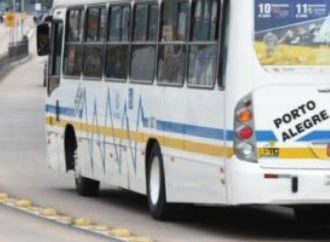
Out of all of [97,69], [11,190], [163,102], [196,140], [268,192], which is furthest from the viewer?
[11,190]

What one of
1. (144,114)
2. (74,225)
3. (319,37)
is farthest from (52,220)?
(319,37)

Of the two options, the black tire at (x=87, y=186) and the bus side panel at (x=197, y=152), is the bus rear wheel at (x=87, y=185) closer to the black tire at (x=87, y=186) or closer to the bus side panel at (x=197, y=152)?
the black tire at (x=87, y=186)

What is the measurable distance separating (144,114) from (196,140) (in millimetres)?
1848

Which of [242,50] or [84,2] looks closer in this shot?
[242,50]

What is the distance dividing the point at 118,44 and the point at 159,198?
261 centimetres

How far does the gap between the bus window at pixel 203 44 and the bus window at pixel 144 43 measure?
1248 mm

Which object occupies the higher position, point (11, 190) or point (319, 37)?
point (319, 37)

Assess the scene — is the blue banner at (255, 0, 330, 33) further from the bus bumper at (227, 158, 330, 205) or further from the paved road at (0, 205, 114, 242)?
the paved road at (0, 205, 114, 242)

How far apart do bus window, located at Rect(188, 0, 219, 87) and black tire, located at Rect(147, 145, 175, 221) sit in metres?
1.30

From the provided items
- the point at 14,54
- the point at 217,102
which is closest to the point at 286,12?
the point at 217,102

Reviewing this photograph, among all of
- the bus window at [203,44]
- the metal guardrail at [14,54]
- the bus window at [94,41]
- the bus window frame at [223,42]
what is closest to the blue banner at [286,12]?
the bus window frame at [223,42]

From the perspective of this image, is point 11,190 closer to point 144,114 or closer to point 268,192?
point 144,114

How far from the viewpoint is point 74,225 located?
15.6 meters

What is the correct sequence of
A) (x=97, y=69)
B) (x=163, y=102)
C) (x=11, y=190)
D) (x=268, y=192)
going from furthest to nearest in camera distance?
(x=11, y=190) < (x=97, y=69) < (x=163, y=102) < (x=268, y=192)
